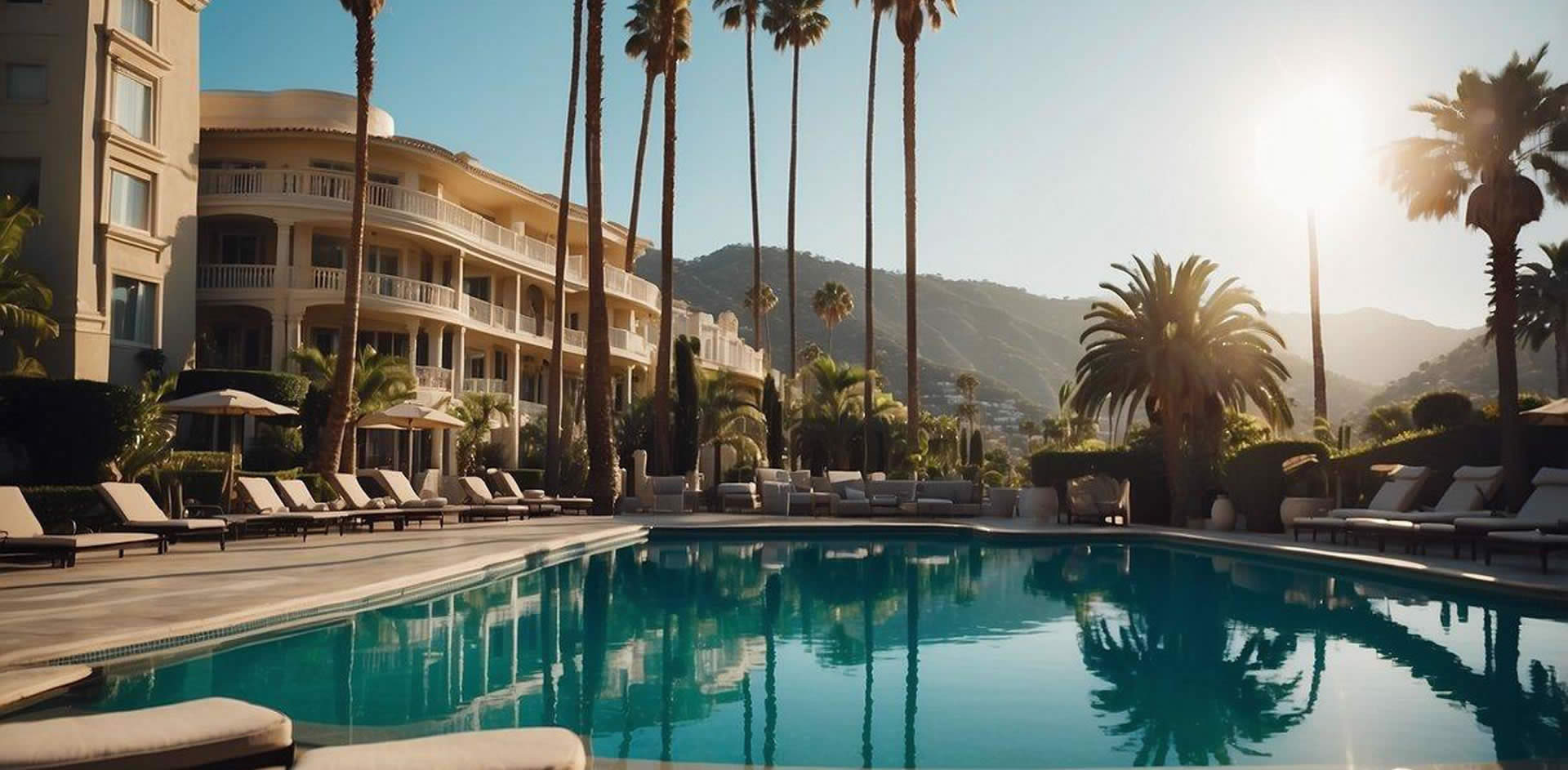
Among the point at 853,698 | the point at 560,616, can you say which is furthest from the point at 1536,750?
the point at 560,616

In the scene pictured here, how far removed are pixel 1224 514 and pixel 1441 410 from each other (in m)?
11.5

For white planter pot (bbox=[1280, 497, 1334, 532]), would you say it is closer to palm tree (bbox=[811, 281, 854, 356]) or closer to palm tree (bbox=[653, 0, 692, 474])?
palm tree (bbox=[653, 0, 692, 474])

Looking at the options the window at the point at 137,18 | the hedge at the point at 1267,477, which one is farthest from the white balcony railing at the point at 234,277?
the hedge at the point at 1267,477

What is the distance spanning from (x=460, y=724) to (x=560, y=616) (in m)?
4.37

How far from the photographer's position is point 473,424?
3164 centimetres

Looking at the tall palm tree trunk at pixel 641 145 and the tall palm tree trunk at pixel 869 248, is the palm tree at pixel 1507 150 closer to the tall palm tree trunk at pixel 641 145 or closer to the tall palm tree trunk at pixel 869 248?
the tall palm tree trunk at pixel 869 248

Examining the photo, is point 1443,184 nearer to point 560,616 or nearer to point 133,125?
point 560,616

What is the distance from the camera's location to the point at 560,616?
10.8 metres

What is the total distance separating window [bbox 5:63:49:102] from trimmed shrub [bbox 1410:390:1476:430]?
33.2 meters

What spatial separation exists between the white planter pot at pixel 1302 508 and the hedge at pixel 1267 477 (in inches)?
29.5

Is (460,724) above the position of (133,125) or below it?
below

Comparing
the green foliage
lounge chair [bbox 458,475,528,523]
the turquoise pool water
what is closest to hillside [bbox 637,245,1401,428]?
the green foliage

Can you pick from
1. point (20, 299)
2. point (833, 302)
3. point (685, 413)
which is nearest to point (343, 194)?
point (20, 299)

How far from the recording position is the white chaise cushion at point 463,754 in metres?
3.62
